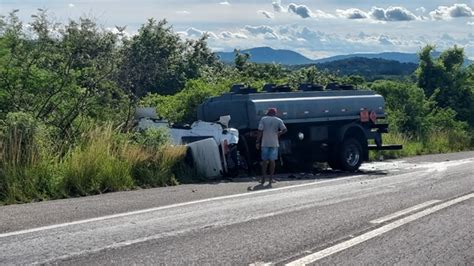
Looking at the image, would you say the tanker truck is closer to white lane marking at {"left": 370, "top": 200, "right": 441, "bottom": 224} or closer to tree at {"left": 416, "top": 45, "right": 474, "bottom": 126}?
white lane marking at {"left": 370, "top": 200, "right": 441, "bottom": 224}

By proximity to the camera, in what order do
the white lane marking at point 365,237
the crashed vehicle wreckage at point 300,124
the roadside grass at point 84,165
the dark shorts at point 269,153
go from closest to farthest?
the white lane marking at point 365,237 < the roadside grass at point 84,165 < the dark shorts at point 269,153 < the crashed vehicle wreckage at point 300,124

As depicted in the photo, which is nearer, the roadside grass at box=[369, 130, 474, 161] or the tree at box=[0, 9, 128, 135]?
the tree at box=[0, 9, 128, 135]

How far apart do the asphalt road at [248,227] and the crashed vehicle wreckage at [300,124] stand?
11.0 ft

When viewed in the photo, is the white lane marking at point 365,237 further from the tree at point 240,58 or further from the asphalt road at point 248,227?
the tree at point 240,58

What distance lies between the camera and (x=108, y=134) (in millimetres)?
14867

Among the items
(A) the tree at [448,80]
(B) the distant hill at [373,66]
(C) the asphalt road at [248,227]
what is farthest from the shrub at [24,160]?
(B) the distant hill at [373,66]

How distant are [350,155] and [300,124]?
1.68m

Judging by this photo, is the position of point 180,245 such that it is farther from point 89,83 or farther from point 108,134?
point 89,83

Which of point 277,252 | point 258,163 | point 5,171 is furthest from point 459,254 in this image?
point 258,163

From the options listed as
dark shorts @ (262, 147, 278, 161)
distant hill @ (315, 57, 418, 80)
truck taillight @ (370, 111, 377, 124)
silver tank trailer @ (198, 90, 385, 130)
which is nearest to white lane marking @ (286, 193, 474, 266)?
dark shorts @ (262, 147, 278, 161)

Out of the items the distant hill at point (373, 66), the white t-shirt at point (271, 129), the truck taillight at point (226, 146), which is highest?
the distant hill at point (373, 66)

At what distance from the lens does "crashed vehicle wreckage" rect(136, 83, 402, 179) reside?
17219mm

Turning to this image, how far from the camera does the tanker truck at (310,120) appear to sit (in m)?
17.7

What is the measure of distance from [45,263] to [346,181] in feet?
32.1
